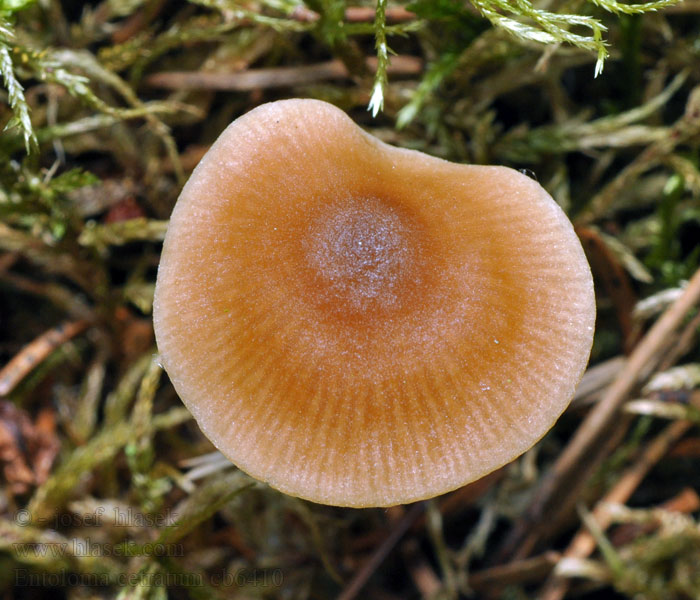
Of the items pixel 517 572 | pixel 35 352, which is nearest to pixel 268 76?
pixel 35 352

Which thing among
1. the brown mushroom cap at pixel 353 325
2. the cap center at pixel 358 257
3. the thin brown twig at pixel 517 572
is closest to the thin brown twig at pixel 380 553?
the thin brown twig at pixel 517 572

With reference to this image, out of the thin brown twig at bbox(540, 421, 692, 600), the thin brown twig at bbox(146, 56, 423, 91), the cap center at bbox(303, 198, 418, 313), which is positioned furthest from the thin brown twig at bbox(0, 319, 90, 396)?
the thin brown twig at bbox(540, 421, 692, 600)

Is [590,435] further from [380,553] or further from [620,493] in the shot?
[380,553]

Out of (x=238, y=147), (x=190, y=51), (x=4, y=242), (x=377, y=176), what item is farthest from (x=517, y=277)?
(x=4, y=242)

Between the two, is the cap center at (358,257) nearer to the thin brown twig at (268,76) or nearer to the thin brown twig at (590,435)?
the thin brown twig at (268,76)

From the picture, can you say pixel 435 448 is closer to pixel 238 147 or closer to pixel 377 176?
pixel 377 176
